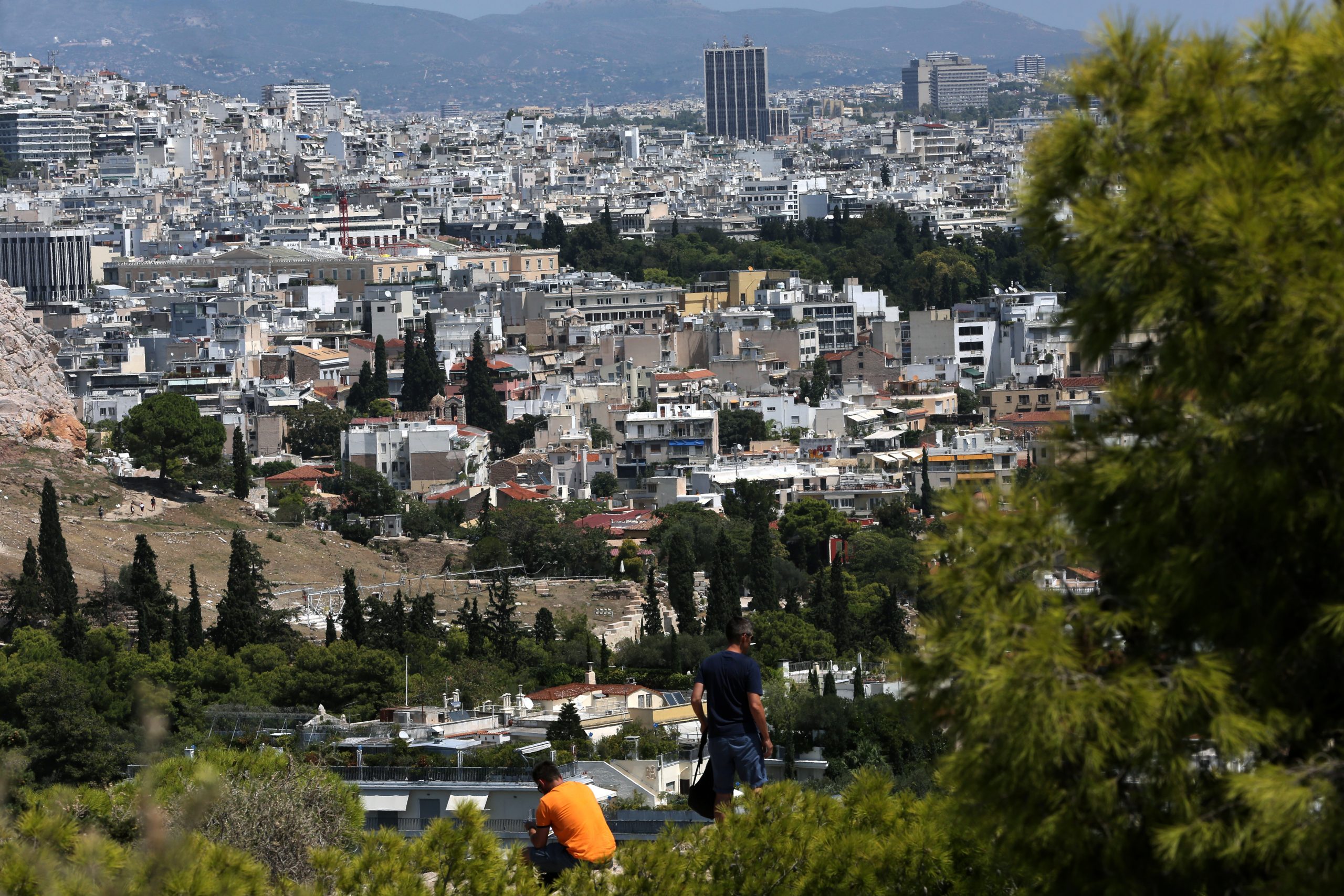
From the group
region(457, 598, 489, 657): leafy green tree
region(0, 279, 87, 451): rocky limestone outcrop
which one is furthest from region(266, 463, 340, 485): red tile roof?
region(457, 598, 489, 657): leafy green tree

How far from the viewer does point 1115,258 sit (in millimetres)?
4879

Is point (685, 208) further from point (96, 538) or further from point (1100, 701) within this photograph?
point (1100, 701)

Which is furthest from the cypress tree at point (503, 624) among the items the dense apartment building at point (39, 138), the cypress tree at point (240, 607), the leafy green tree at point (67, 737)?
the dense apartment building at point (39, 138)

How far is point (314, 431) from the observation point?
45.5 metres

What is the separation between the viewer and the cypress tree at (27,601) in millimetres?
25453

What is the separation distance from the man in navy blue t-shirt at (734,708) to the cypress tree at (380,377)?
42.4 meters

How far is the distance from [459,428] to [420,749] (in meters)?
26.7

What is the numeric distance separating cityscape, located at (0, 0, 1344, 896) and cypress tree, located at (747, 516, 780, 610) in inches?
3.7

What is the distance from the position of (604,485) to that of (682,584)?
1258 centimetres

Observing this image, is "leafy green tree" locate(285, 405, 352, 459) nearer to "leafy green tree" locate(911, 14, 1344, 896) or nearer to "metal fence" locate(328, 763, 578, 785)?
"metal fence" locate(328, 763, 578, 785)

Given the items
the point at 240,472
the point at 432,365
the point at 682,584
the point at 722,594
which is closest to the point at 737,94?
the point at 432,365

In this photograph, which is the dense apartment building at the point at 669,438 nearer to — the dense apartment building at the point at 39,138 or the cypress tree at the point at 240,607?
the cypress tree at the point at 240,607

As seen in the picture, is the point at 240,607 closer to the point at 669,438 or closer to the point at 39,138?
the point at 669,438

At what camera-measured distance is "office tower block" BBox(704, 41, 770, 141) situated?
16862 centimetres
